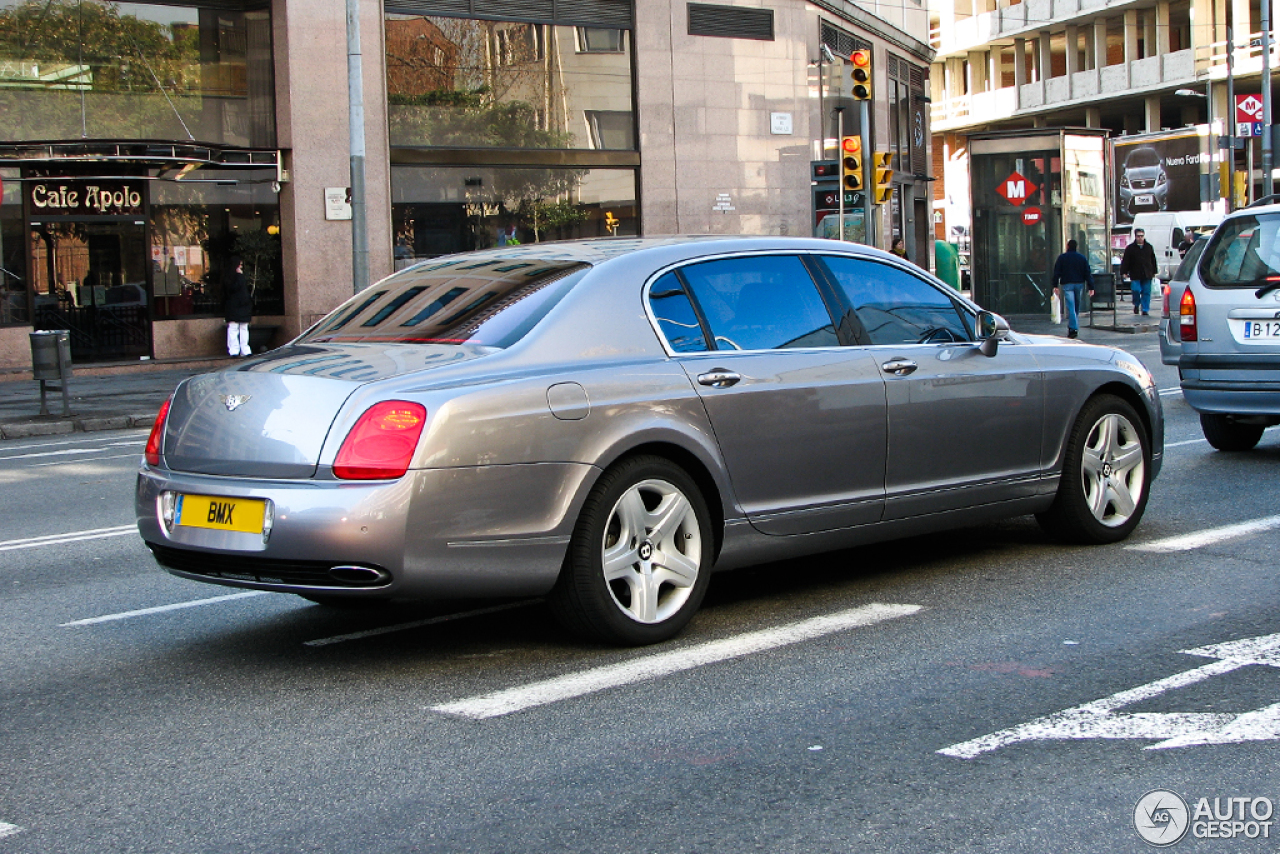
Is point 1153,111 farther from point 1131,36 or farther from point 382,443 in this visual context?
point 382,443

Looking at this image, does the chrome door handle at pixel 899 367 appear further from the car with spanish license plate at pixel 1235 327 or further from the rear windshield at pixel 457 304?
the car with spanish license plate at pixel 1235 327

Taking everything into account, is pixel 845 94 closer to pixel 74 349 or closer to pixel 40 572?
pixel 74 349

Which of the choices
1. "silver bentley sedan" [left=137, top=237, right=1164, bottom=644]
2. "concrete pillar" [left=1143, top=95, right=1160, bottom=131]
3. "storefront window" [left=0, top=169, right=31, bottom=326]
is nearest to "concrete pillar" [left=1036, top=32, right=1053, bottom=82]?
"concrete pillar" [left=1143, top=95, right=1160, bottom=131]

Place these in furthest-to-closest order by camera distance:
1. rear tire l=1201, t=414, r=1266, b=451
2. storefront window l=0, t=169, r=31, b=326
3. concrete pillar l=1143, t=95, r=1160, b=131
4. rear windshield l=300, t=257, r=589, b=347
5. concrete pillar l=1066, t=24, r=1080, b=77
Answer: concrete pillar l=1066, t=24, r=1080, b=77
concrete pillar l=1143, t=95, r=1160, b=131
storefront window l=0, t=169, r=31, b=326
rear tire l=1201, t=414, r=1266, b=451
rear windshield l=300, t=257, r=589, b=347

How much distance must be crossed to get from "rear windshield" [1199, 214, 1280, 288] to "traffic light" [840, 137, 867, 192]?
36.5ft

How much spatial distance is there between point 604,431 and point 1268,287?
6829 mm

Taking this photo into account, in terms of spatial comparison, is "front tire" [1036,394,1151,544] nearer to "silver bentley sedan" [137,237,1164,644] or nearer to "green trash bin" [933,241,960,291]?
"silver bentley sedan" [137,237,1164,644]

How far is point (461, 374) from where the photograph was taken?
5.10 metres

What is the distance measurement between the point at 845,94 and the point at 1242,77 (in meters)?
30.8

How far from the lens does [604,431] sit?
17.3 feet

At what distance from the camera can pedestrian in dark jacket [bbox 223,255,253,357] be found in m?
24.3

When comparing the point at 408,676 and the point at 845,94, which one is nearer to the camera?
the point at 408,676

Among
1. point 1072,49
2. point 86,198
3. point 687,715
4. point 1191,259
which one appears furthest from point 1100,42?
point 687,715

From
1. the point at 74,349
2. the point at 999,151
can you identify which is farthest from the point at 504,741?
the point at 999,151
